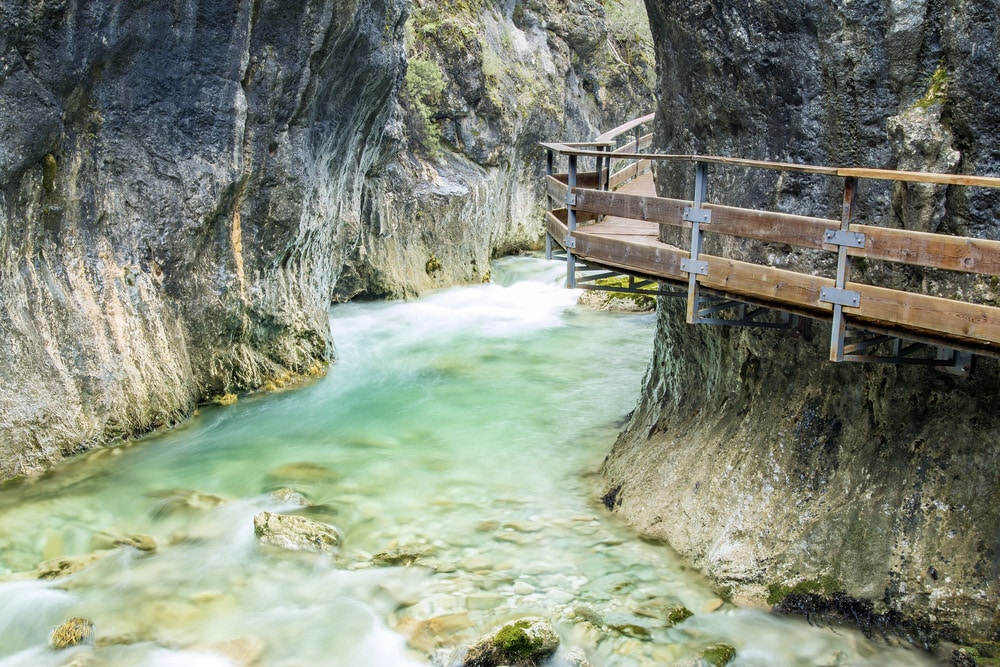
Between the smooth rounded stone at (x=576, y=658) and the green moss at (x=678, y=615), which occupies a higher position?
the green moss at (x=678, y=615)

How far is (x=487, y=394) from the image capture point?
14711mm

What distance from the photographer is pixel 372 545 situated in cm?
955

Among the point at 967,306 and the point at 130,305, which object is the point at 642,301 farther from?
the point at 967,306

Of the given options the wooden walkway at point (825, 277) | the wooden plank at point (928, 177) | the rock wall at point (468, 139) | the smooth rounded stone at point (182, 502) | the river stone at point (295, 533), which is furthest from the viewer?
the rock wall at point (468, 139)

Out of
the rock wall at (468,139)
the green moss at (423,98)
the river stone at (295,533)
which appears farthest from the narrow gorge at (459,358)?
the green moss at (423,98)

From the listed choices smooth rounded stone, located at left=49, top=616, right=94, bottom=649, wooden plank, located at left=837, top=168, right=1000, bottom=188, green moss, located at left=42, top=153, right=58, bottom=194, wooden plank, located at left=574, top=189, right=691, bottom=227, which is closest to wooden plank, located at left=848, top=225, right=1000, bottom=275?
wooden plank, located at left=837, top=168, right=1000, bottom=188

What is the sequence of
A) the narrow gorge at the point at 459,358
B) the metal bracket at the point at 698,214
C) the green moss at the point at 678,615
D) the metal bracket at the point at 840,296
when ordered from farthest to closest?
the green moss at the point at 678,615 → the metal bracket at the point at 698,214 → the narrow gorge at the point at 459,358 → the metal bracket at the point at 840,296

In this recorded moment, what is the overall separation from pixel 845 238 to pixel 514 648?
396cm

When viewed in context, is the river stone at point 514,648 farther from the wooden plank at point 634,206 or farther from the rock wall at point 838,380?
the wooden plank at point 634,206

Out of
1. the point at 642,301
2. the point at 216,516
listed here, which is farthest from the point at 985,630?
the point at 642,301

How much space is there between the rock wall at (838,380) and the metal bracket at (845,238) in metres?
1.00

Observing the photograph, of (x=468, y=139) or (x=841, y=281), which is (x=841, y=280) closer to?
(x=841, y=281)

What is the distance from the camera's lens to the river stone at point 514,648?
7336mm

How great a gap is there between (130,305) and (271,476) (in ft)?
10.6
